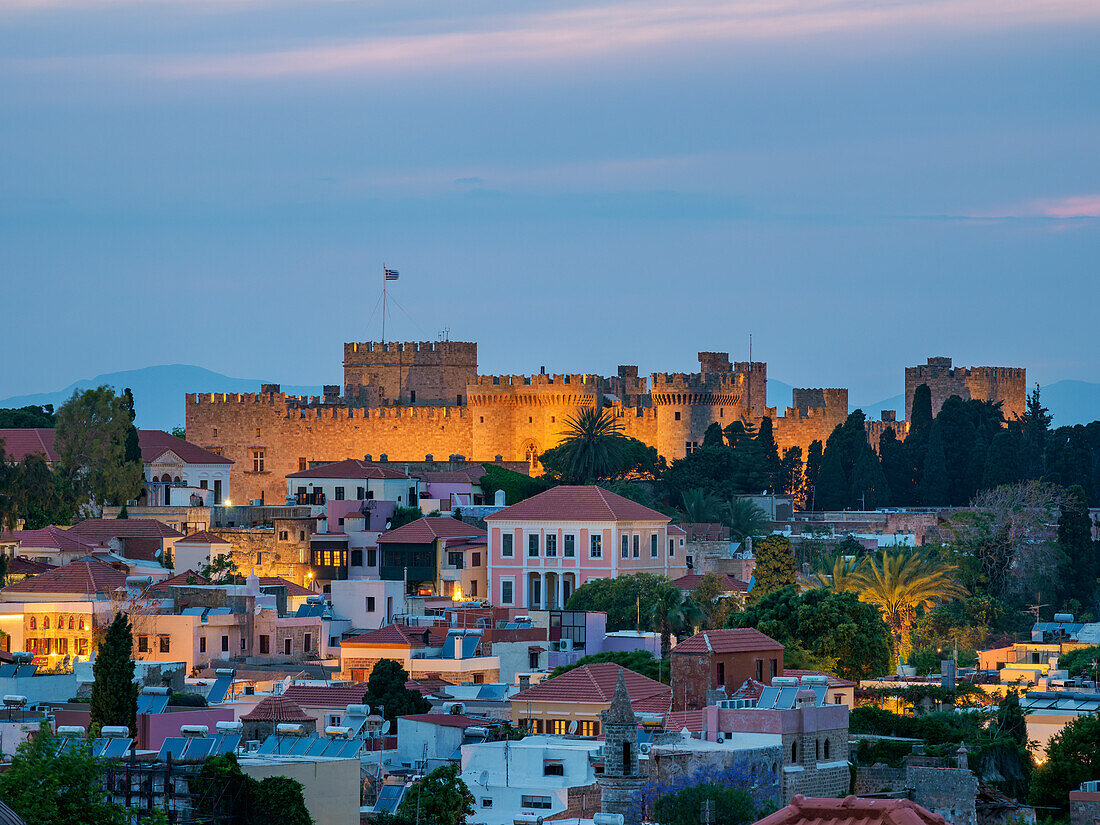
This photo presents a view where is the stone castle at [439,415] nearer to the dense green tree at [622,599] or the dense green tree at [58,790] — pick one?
the dense green tree at [622,599]

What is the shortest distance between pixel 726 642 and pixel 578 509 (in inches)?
876

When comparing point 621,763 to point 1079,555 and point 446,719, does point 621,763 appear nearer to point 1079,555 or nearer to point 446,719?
point 446,719

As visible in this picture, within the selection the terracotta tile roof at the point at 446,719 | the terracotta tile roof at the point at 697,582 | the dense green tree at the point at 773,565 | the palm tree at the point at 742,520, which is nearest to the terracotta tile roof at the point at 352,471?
the palm tree at the point at 742,520

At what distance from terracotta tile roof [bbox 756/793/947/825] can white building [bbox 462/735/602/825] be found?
827 cm

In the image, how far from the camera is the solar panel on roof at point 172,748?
84.7 feet

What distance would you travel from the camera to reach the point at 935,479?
2857 inches

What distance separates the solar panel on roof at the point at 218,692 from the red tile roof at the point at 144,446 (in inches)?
986

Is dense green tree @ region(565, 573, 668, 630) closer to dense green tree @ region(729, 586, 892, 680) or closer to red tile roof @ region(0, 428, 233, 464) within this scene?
dense green tree @ region(729, 586, 892, 680)

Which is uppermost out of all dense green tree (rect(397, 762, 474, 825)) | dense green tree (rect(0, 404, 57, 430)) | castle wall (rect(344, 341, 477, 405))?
castle wall (rect(344, 341, 477, 405))

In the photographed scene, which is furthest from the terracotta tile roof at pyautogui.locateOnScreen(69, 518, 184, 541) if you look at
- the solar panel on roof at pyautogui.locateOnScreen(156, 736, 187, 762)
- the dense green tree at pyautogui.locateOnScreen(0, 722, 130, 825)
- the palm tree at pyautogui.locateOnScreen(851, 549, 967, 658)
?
the dense green tree at pyautogui.locateOnScreen(0, 722, 130, 825)

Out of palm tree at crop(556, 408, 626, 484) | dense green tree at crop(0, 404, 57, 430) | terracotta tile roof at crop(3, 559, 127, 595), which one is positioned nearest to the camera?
terracotta tile roof at crop(3, 559, 127, 595)

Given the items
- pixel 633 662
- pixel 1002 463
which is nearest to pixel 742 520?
pixel 1002 463

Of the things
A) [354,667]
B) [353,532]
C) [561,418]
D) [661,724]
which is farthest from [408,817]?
[561,418]

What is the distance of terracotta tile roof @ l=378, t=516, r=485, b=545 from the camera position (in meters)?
56.2
